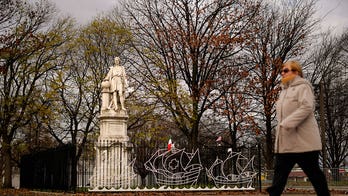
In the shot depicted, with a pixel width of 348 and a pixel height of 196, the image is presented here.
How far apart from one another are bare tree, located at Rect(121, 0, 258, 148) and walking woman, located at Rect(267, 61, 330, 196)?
21205 millimetres

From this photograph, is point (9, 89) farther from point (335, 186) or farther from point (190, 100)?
point (335, 186)

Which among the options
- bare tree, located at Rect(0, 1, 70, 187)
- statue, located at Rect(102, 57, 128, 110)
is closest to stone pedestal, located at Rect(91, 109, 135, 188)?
statue, located at Rect(102, 57, 128, 110)

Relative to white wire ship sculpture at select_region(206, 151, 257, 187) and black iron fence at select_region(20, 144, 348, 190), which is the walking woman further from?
white wire ship sculpture at select_region(206, 151, 257, 187)

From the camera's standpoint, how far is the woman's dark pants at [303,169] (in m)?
6.20

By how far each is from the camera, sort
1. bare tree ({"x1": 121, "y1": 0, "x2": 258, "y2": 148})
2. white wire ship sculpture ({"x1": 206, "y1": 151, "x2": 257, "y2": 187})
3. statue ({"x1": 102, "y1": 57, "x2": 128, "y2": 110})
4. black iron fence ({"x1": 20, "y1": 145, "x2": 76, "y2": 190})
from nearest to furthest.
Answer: black iron fence ({"x1": 20, "y1": 145, "x2": 76, "y2": 190}) < white wire ship sculpture ({"x1": 206, "y1": 151, "x2": 257, "y2": 187}) < statue ({"x1": 102, "y1": 57, "x2": 128, "y2": 110}) < bare tree ({"x1": 121, "y1": 0, "x2": 258, "y2": 148})

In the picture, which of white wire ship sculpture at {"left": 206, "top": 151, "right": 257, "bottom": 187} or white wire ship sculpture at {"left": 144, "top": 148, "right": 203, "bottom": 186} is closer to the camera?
white wire ship sculpture at {"left": 144, "top": 148, "right": 203, "bottom": 186}

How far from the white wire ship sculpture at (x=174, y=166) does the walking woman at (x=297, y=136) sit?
1263 cm

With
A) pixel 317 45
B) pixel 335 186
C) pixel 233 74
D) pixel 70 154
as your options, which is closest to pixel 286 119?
pixel 70 154

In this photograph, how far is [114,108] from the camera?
2081cm

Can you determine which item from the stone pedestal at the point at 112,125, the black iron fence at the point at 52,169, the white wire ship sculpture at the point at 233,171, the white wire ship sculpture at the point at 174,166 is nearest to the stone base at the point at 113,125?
the stone pedestal at the point at 112,125

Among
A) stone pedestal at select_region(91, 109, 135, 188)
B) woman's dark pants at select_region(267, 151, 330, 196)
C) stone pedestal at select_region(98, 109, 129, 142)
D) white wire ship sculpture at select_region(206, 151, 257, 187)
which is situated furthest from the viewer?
stone pedestal at select_region(98, 109, 129, 142)

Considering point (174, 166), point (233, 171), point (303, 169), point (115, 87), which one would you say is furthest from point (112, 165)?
point (303, 169)

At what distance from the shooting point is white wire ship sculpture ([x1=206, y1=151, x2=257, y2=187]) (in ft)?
64.4

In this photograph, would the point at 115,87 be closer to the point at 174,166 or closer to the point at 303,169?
the point at 174,166
